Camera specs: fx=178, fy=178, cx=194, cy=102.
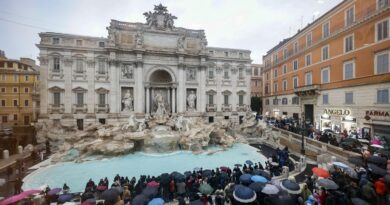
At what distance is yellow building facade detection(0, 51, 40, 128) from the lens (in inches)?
1265

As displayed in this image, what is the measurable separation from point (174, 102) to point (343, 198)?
23.0m

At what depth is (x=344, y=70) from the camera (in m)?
19.3

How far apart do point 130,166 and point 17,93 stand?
3495cm

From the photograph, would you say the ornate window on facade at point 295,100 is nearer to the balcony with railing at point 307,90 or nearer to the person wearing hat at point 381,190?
the balcony with railing at point 307,90

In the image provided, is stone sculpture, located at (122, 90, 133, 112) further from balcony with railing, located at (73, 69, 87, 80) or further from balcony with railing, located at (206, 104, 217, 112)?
balcony with railing, located at (206, 104, 217, 112)

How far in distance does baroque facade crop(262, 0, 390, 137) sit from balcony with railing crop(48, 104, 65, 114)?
1140 inches

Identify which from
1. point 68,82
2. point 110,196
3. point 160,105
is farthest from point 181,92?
point 110,196

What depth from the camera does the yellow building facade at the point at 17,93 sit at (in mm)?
32125

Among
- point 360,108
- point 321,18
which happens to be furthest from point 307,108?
point 321,18

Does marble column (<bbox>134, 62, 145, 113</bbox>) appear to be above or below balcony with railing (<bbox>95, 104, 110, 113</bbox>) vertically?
above

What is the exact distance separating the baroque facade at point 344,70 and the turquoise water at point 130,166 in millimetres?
9942

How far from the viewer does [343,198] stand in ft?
18.7

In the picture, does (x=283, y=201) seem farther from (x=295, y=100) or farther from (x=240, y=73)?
(x=240, y=73)

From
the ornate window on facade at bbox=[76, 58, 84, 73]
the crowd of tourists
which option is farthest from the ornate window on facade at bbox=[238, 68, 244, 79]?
the ornate window on facade at bbox=[76, 58, 84, 73]
